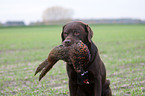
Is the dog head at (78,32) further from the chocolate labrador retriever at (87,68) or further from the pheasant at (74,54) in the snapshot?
the pheasant at (74,54)

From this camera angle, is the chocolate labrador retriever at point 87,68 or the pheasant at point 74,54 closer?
the pheasant at point 74,54

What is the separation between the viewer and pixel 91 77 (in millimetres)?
3441

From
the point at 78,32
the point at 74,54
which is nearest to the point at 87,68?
the point at 74,54

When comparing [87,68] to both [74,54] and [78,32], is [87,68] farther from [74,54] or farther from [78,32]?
[78,32]

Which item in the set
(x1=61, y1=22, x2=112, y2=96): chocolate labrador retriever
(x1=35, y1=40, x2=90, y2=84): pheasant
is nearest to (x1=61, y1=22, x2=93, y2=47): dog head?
(x1=61, y1=22, x2=112, y2=96): chocolate labrador retriever

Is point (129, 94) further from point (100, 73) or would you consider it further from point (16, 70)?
point (16, 70)

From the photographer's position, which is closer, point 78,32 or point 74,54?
point 74,54

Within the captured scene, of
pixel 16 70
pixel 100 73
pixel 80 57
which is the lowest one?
pixel 16 70

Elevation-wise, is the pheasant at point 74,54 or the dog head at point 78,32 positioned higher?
the dog head at point 78,32

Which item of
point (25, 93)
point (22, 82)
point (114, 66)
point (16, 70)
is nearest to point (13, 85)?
point (22, 82)

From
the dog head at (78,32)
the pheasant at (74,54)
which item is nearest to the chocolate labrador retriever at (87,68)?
the dog head at (78,32)

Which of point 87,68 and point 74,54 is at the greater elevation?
point 74,54

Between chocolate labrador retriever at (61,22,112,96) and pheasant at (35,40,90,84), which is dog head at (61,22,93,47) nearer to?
chocolate labrador retriever at (61,22,112,96)

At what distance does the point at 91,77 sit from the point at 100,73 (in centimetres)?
19
